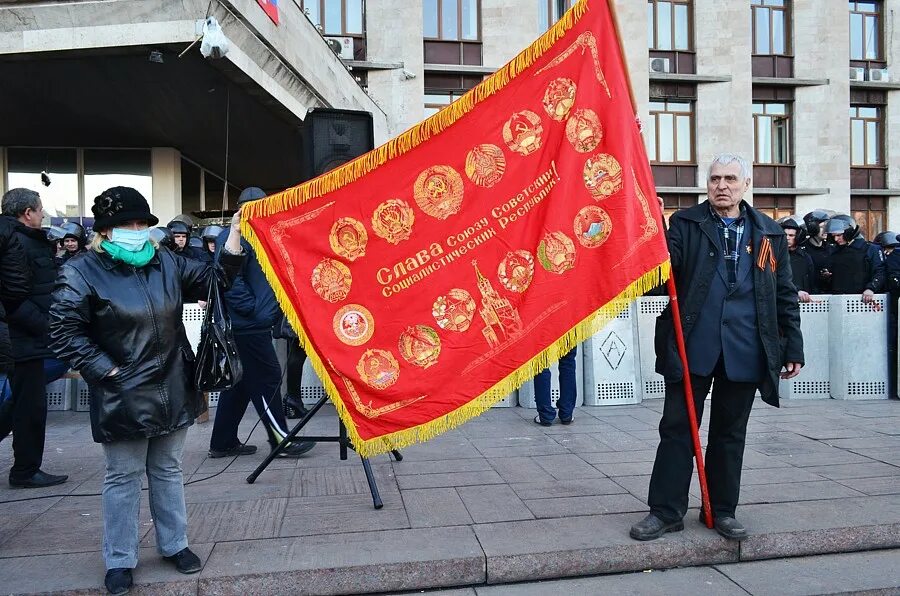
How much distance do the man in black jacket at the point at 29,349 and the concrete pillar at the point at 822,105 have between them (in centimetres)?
2767

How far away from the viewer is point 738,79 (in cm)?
2683

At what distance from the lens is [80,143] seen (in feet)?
54.1

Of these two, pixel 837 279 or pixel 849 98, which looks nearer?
pixel 837 279

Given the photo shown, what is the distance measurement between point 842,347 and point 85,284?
8836 millimetres

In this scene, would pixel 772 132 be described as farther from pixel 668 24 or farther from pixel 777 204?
pixel 668 24

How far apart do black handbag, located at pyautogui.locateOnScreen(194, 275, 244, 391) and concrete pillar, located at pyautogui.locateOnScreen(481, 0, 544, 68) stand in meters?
23.0

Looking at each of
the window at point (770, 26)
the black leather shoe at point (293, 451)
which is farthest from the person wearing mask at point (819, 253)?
the window at point (770, 26)

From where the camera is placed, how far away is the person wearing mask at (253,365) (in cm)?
604

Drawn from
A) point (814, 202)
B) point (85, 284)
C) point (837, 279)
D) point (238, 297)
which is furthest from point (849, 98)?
point (85, 284)

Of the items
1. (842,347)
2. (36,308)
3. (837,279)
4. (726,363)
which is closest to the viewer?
(726,363)

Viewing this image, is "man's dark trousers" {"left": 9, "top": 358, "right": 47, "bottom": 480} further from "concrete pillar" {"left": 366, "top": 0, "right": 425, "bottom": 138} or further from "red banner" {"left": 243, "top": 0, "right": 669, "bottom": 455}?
"concrete pillar" {"left": 366, "top": 0, "right": 425, "bottom": 138}

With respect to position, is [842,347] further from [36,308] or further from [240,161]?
[240,161]

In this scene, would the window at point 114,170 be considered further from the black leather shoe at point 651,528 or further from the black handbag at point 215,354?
the black leather shoe at point 651,528

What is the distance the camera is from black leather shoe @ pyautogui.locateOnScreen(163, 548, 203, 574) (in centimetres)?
378
